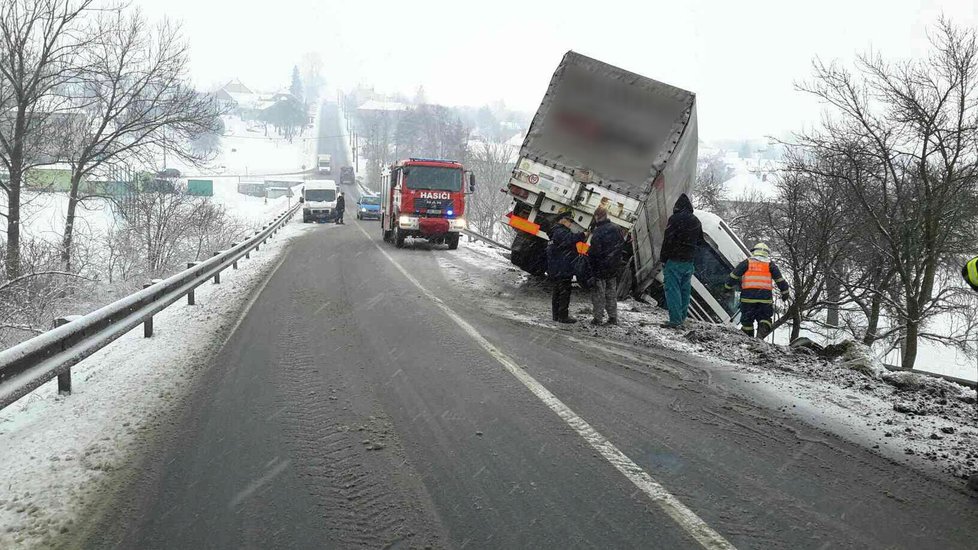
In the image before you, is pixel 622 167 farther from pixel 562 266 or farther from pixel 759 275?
pixel 759 275

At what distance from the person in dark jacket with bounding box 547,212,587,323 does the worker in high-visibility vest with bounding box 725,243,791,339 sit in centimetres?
276

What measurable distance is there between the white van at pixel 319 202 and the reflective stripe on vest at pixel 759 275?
100ft

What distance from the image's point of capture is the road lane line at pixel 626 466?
2.98 m

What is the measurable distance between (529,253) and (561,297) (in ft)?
12.8

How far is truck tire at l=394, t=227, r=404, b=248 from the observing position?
1973 centimetres

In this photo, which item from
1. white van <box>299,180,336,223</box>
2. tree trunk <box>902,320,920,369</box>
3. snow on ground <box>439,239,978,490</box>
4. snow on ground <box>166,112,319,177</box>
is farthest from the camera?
snow on ground <box>166,112,319,177</box>

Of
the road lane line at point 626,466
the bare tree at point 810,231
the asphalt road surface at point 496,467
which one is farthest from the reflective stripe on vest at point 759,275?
the bare tree at point 810,231

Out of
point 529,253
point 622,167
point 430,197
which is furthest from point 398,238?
point 622,167

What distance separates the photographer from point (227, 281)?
12820 mm

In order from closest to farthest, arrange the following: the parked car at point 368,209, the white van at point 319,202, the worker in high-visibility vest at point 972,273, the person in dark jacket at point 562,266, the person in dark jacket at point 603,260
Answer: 1. the worker in high-visibility vest at point 972,273
2. the person in dark jacket at point 603,260
3. the person in dark jacket at point 562,266
4. the white van at point 319,202
5. the parked car at point 368,209

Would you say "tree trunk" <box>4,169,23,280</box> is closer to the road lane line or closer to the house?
the road lane line

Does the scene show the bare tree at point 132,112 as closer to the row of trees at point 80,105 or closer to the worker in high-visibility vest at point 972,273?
the row of trees at point 80,105

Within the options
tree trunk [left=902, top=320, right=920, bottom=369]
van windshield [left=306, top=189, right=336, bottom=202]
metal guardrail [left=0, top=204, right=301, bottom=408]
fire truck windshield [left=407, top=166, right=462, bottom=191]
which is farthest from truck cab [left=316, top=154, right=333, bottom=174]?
metal guardrail [left=0, top=204, right=301, bottom=408]

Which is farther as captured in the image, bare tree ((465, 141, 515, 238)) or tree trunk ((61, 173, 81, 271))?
bare tree ((465, 141, 515, 238))
